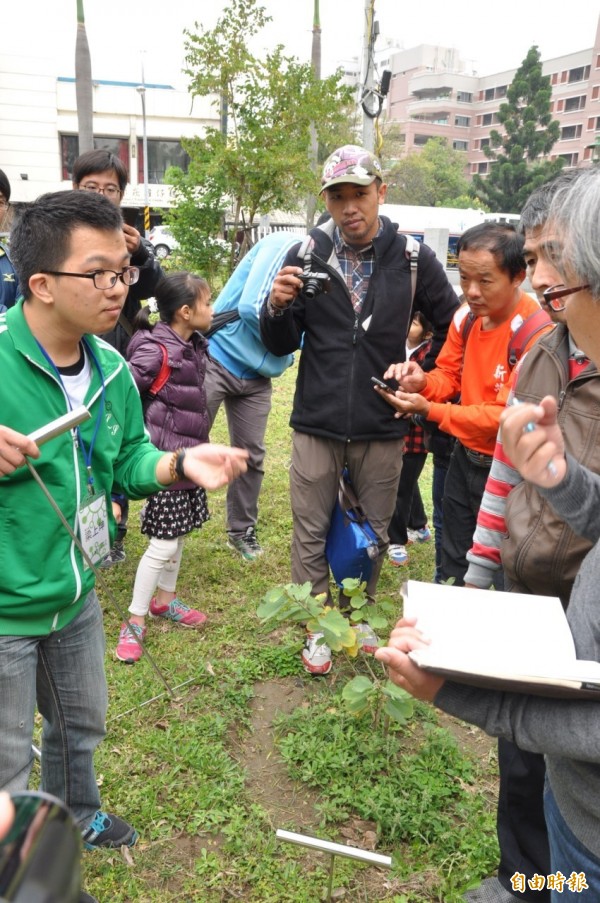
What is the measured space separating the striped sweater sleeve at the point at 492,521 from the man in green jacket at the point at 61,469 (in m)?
0.77

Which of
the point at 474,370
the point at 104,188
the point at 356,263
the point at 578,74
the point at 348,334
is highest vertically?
the point at 578,74

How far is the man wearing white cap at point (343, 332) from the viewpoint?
308 centimetres

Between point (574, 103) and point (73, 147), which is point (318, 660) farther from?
point (574, 103)

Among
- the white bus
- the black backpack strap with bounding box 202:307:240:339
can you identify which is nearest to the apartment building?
the white bus

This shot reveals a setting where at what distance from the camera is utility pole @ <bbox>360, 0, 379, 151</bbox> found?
978 centimetres

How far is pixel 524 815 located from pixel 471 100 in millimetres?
108370

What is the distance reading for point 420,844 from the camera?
2359 millimetres

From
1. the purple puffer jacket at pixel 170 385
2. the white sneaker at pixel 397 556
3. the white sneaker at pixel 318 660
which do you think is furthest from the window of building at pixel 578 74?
the white sneaker at pixel 318 660

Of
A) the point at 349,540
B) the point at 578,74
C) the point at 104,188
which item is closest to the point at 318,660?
the point at 349,540

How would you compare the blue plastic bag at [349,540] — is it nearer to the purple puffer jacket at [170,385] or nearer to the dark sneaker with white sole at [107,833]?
the purple puffer jacket at [170,385]

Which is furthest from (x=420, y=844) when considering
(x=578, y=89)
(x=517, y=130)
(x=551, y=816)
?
(x=578, y=89)

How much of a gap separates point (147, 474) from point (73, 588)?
41cm

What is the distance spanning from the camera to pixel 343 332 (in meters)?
3.14

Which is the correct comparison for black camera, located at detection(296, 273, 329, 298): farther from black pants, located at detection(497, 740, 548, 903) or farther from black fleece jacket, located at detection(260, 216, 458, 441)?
black pants, located at detection(497, 740, 548, 903)
